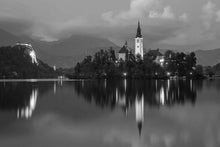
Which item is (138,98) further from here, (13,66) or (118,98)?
(13,66)

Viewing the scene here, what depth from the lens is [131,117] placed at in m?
20.1

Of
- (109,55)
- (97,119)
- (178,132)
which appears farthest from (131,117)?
(109,55)

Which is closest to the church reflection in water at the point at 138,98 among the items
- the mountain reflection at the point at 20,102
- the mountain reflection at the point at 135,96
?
the mountain reflection at the point at 135,96

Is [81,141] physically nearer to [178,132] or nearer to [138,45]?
[178,132]

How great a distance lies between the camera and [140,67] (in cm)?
12438

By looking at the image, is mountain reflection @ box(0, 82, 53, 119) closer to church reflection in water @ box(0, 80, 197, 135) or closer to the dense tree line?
church reflection in water @ box(0, 80, 197, 135)

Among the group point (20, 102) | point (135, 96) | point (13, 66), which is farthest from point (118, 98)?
point (13, 66)

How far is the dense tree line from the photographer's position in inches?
4897

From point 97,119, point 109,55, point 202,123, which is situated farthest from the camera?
point 109,55

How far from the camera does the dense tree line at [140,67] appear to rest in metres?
124

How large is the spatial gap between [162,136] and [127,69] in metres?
112

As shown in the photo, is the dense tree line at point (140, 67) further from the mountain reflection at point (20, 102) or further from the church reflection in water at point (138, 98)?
the mountain reflection at point (20, 102)

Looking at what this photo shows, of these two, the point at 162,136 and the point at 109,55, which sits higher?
the point at 109,55

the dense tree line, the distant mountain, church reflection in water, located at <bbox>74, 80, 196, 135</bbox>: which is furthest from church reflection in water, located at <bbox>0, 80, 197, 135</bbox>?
the distant mountain
